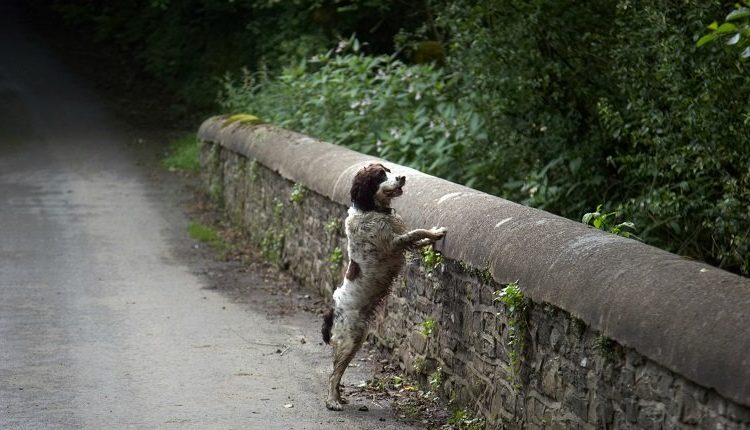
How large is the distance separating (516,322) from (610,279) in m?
0.89

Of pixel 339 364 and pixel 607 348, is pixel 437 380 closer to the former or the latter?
pixel 339 364

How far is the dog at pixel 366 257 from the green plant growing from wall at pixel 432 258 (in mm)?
100

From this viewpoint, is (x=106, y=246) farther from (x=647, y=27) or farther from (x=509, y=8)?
(x=647, y=27)

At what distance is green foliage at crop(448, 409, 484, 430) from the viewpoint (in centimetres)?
621

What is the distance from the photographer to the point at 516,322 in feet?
18.3

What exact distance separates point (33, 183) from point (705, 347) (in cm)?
1519

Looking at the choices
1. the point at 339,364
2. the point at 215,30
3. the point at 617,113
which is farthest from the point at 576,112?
the point at 215,30

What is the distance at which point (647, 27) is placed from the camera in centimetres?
834

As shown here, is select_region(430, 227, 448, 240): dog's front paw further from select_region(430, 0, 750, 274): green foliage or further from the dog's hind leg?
select_region(430, 0, 750, 274): green foliage

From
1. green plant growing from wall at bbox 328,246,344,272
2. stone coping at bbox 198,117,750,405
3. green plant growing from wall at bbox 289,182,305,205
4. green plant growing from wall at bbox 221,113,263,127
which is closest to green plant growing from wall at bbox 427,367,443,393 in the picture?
stone coping at bbox 198,117,750,405

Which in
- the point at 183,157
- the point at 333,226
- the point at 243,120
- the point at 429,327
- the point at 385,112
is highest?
the point at 385,112

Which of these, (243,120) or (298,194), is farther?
(243,120)

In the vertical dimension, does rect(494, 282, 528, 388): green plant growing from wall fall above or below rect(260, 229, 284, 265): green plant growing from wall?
above

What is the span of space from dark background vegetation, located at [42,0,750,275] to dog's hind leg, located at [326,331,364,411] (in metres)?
2.23
